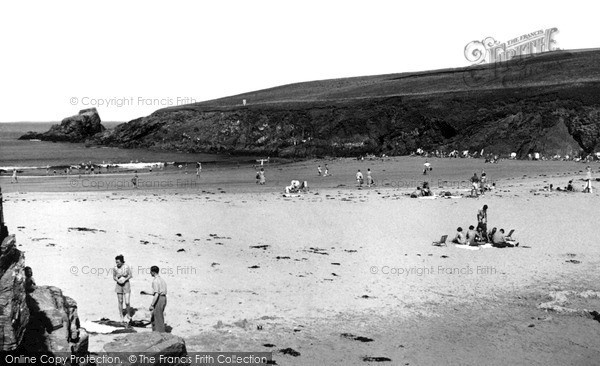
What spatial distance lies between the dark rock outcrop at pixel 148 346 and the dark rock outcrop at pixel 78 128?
148489mm

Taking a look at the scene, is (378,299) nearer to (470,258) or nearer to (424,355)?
(424,355)

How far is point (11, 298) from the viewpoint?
26.4 feet

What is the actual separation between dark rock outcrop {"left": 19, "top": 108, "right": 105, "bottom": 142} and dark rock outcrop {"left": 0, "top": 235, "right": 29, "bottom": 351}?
149694mm

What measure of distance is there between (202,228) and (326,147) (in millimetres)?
61359

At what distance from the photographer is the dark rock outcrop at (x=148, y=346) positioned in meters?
9.82

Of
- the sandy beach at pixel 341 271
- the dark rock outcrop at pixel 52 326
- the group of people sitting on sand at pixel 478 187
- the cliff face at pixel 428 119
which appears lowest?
the sandy beach at pixel 341 271

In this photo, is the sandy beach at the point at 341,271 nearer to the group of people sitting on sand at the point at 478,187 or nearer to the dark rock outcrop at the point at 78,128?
the group of people sitting on sand at the point at 478,187

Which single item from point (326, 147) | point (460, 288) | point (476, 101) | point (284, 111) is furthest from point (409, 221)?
point (284, 111)

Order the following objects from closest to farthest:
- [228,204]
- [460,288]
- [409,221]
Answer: [460,288], [409,221], [228,204]

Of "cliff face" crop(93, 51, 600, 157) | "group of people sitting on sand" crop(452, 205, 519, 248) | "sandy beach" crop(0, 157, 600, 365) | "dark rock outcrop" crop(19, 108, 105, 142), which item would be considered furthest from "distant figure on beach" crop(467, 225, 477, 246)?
"dark rock outcrop" crop(19, 108, 105, 142)

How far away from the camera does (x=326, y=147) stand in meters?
86.2

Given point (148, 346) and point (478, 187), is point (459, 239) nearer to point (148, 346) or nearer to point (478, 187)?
point (478, 187)

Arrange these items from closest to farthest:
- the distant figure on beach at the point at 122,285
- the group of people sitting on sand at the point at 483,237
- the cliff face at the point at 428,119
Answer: the distant figure on beach at the point at 122,285 → the group of people sitting on sand at the point at 483,237 → the cliff face at the point at 428,119

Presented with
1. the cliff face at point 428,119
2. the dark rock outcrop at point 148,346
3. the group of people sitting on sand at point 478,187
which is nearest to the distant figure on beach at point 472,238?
the group of people sitting on sand at point 478,187
